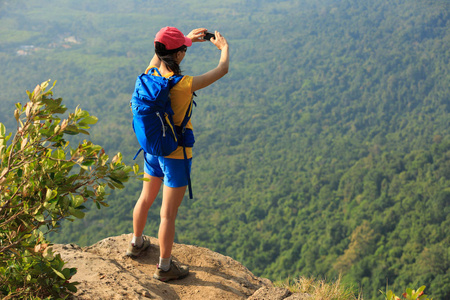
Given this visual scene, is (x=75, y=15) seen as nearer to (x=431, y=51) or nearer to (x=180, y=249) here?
(x=431, y=51)

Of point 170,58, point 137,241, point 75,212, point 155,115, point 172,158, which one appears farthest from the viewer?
point 137,241

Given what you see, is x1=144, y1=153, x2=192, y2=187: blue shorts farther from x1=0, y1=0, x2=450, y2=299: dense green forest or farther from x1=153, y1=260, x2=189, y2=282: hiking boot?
x1=0, y1=0, x2=450, y2=299: dense green forest

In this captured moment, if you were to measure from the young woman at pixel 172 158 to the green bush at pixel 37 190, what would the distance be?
0.67 metres

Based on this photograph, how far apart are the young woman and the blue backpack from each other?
0.07m

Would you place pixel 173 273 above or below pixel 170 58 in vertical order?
below

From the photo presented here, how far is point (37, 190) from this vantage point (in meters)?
2.12

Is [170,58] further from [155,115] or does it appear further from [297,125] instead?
[297,125]

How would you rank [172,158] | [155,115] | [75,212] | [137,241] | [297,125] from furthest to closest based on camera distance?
[297,125]
[137,241]
[172,158]
[155,115]
[75,212]

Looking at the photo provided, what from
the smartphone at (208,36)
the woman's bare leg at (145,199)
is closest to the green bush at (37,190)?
the woman's bare leg at (145,199)

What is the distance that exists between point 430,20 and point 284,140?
8912 centimetres

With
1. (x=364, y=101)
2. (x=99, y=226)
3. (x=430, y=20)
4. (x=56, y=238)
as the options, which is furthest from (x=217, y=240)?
(x=430, y=20)

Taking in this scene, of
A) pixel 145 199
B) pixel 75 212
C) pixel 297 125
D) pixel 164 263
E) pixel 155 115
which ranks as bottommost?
pixel 297 125

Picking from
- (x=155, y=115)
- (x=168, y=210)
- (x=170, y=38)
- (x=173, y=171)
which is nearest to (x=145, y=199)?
(x=168, y=210)

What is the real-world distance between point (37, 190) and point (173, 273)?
145 centimetres
